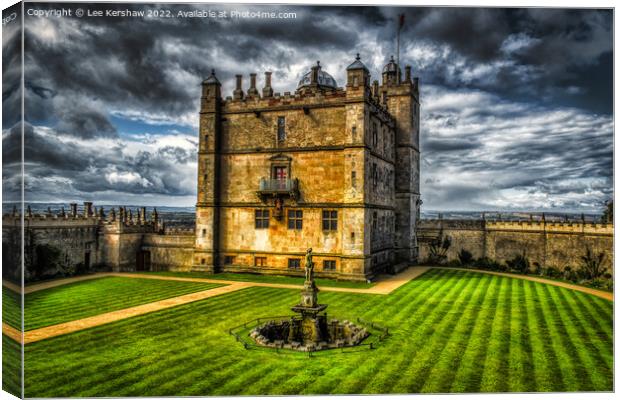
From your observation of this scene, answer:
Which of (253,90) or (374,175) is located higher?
(253,90)

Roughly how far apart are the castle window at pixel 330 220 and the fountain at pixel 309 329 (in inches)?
571

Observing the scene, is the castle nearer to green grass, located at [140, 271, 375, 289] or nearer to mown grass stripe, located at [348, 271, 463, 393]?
green grass, located at [140, 271, 375, 289]

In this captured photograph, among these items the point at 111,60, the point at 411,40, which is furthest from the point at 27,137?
the point at 411,40

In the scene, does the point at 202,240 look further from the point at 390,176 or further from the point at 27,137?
the point at 27,137

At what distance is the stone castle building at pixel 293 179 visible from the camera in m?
32.6

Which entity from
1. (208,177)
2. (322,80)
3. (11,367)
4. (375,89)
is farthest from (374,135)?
(11,367)

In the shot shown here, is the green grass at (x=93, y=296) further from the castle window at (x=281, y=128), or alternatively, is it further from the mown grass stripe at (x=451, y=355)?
the mown grass stripe at (x=451, y=355)

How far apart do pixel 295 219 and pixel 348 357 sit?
64.3 ft

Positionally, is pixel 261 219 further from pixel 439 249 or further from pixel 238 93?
pixel 439 249

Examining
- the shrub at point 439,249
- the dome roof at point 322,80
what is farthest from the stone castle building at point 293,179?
the shrub at point 439,249

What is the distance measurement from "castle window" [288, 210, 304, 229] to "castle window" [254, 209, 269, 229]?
1.75 metres

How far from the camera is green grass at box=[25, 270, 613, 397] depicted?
1294 cm

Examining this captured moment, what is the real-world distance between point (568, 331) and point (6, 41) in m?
20.7

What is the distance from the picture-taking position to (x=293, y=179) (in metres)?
34.3
